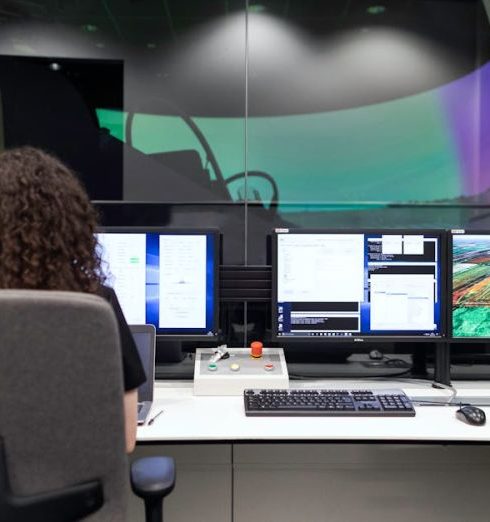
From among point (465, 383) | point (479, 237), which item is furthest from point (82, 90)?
point (465, 383)

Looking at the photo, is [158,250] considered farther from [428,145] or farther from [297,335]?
[428,145]

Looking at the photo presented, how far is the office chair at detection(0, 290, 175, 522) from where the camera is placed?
78cm

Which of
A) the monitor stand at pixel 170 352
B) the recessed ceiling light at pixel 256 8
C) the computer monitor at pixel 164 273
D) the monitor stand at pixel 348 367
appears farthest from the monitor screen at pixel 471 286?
the recessed ceiling light at pixel 256 8

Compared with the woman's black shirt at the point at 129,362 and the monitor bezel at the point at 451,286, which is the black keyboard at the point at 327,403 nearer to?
the monitor bezel at the point at 451,286

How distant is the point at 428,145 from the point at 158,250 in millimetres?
1328

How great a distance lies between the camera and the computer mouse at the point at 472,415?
1384 mm

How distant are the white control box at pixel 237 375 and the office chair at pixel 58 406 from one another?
816mm

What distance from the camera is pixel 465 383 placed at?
1.89 meters

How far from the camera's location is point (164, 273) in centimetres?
175

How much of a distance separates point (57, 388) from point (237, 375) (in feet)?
3.09

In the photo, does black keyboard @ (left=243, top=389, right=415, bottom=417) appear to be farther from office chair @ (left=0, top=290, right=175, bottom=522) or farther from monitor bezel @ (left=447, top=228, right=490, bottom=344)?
office chair @ (left=0, top=290, right=175, bottom=522)

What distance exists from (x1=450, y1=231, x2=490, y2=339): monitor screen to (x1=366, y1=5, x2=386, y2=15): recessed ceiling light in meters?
1.15

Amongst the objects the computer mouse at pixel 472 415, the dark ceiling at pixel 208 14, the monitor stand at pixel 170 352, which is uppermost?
the dark ceiling at pixel 208 14

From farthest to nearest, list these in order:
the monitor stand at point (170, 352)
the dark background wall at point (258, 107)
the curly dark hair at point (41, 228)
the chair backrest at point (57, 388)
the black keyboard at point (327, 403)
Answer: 1. the dark background wall at point (258, 107)
2. the monitor stand at point (170, 352)
3. the black keyboard at point (327, 403)
4. the curly dark hair at point (41, 228)
5. the chair backrest at point (57, 388)
